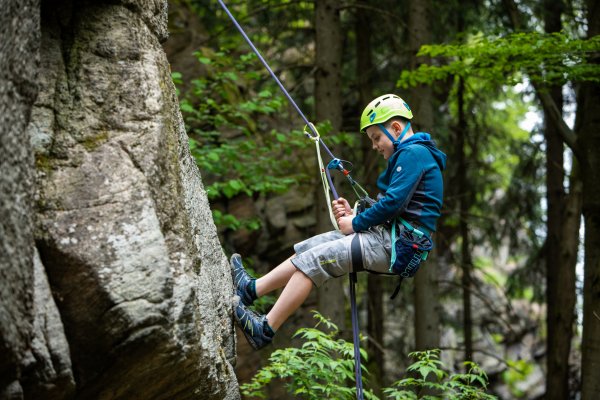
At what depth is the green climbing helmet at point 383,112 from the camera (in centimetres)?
527

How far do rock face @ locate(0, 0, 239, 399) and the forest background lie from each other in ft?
13.6

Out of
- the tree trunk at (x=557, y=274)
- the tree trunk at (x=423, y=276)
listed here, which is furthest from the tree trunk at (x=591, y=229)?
the tree trunk at (x=423, y=276)

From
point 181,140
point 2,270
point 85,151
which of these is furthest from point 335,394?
point 2,270

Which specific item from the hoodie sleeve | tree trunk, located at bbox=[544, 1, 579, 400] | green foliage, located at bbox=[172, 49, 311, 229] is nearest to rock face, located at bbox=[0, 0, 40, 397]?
the hoodie sleeve

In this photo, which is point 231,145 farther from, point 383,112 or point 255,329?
point 255,329

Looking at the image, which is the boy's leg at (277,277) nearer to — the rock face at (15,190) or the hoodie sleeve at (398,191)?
the hoodie sleeve at (398,191)

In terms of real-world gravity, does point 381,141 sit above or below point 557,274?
above

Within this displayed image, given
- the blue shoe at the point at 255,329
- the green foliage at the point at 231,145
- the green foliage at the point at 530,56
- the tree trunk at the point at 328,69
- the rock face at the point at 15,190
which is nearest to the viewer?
the rock face at the point at 15,190

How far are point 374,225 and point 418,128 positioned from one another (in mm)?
5735

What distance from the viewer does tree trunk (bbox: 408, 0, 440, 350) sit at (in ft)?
35.3

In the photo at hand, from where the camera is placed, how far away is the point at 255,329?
5004 mm

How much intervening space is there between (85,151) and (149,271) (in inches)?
32.6

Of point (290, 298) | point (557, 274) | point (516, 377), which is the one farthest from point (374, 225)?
point (516, 377)

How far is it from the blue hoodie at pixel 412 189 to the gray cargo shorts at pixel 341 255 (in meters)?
0.13
